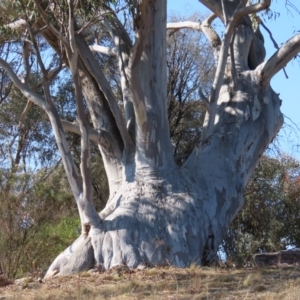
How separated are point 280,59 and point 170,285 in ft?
17.8

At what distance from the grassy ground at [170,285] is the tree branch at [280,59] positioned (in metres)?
3.89

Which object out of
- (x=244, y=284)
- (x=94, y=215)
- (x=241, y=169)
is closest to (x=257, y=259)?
(x=241, y=169)

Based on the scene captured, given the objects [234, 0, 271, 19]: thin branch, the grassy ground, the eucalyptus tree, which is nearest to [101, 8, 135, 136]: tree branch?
the eucalyptus tree

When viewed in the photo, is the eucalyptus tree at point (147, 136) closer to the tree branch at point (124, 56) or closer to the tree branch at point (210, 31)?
the tree branch at point (124, 56)

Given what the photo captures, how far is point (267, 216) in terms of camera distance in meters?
19.8

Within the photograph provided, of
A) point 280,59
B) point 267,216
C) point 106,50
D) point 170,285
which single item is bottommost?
point 170,285

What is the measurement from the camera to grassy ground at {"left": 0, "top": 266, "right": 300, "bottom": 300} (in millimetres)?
7578

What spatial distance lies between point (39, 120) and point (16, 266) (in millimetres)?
5638

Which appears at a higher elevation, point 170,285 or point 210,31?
point 210,31

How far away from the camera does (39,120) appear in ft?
59.7

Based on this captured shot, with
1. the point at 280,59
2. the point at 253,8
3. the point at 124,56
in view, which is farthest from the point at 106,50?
the point at 280,59

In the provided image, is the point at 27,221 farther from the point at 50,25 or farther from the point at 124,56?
the point at 50,25

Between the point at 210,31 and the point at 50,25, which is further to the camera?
the point at 210,31

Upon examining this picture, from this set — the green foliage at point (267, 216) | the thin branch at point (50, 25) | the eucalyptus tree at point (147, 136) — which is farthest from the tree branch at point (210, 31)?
the green foliage at point (267, 216)
